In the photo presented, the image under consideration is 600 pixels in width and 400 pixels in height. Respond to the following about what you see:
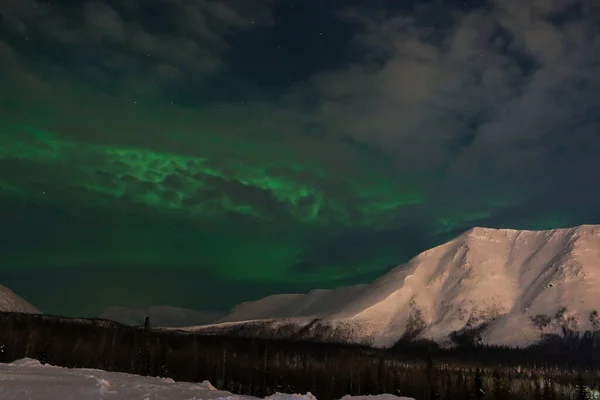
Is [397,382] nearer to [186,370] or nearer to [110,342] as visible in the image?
[186,370]

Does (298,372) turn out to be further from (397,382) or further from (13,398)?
(13,398)

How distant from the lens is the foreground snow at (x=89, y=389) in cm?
3406

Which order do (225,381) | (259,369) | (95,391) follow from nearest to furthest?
(95,391) < (225,381) < (259,369)

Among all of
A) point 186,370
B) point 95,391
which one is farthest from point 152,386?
point 186,370

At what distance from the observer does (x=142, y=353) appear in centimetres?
17150

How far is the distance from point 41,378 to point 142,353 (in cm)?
13647

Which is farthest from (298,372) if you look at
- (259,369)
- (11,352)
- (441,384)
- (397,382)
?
(11,352)

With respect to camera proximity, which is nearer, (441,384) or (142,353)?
(142,353)

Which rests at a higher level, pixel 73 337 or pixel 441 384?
pixel 73 337

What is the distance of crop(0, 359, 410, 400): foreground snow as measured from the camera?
3406cm

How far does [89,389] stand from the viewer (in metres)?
36.9

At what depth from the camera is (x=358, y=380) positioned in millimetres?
180000

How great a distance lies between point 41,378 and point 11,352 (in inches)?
4774

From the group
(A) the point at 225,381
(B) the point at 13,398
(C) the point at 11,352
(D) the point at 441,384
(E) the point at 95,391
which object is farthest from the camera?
(D) the point at 441,384
